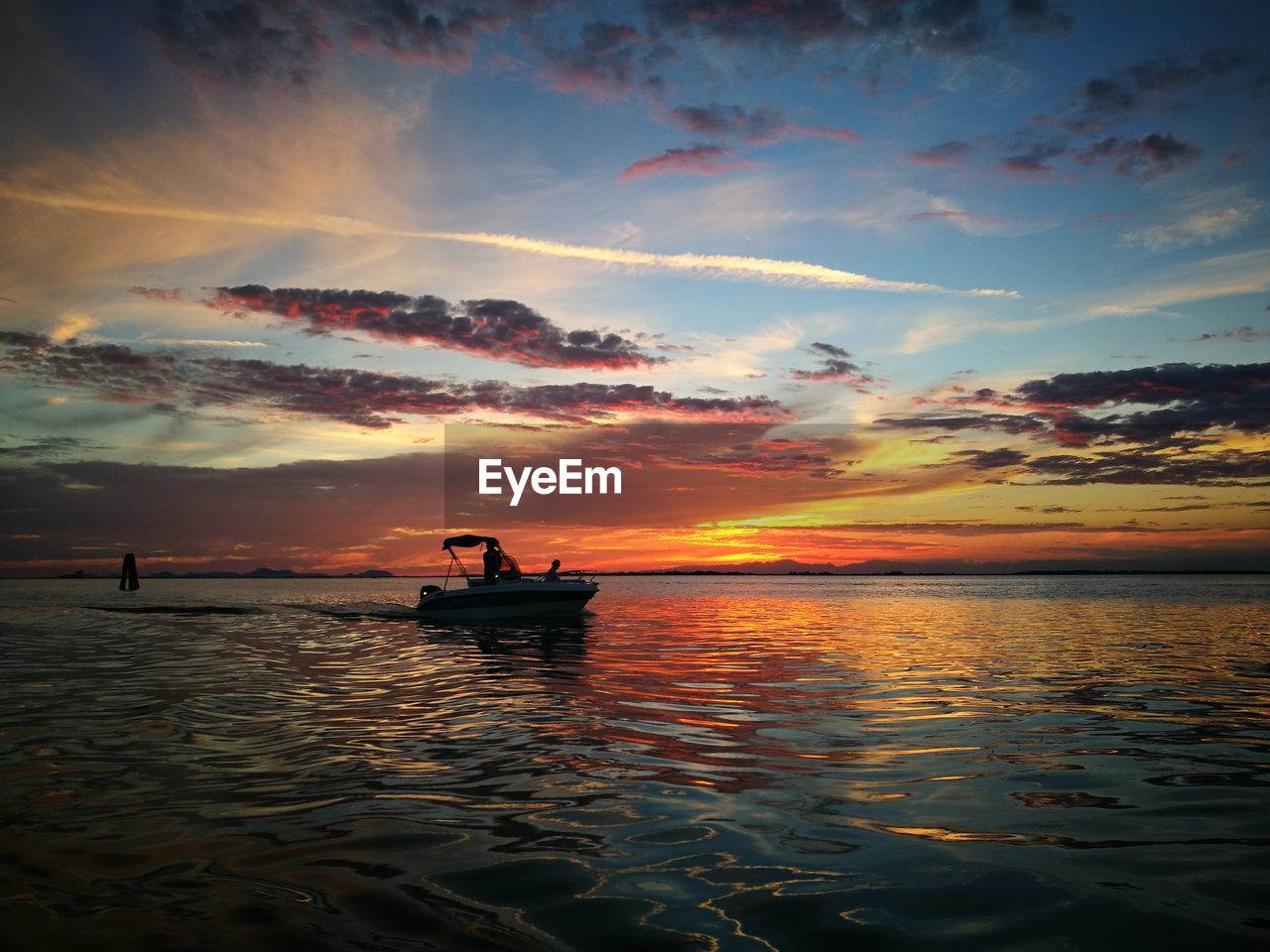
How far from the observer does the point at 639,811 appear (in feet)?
25.2

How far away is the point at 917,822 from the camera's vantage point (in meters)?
7.24

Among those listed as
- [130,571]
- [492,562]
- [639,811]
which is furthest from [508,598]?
[130,571]

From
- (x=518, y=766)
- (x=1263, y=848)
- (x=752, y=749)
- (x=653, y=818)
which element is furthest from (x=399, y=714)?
(x=1263, y=848)

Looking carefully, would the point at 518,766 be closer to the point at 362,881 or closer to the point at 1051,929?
the point at 362,881

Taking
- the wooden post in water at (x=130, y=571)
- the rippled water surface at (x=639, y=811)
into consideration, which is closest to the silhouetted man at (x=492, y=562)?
the rippled water surface at (x=639, y=811)

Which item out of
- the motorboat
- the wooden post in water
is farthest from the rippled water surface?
the wooden post in water

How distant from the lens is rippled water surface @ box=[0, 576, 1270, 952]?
5113 millimetres

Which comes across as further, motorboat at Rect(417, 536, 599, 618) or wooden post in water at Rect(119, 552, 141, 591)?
wooden post in water at Rect(119, 552, 141, 591)

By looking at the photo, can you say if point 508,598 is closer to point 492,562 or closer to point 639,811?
point 492,562

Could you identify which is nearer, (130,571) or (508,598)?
(508,598)

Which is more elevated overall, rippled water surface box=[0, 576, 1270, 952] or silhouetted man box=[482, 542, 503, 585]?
silhouetted man box=[482, 542, 503, 585]

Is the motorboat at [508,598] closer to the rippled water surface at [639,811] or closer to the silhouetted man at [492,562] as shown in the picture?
the silhouetted man at [492,562]

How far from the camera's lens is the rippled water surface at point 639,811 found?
5113 millimetres

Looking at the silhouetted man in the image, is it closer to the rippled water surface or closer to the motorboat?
the motorboat
